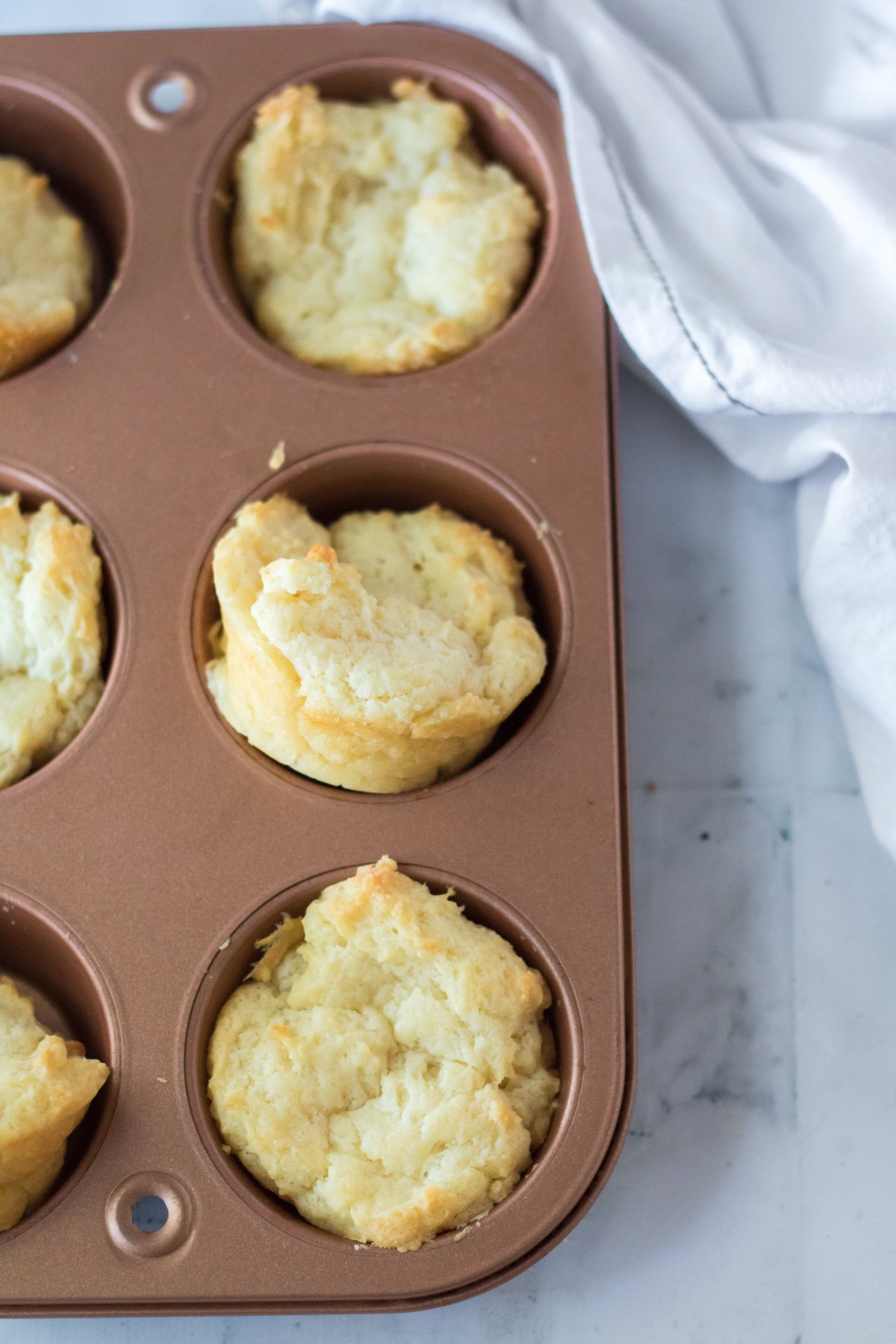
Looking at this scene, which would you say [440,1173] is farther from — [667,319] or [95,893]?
[667,319]

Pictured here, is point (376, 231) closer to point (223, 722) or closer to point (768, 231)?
point (768, 231)

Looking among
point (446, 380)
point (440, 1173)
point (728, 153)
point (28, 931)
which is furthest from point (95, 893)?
point (728, 153)

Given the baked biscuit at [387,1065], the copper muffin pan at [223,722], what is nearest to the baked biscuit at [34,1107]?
Result: the copper muffin pan at [223,722]

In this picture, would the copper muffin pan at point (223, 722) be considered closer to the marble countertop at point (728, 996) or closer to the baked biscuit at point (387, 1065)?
the baked biscuit at point (387, 1065)

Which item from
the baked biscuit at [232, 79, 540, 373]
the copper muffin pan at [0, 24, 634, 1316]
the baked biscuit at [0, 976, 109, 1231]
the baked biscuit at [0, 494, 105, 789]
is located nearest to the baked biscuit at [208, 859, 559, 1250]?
the copper muffin pan at [0, 24, 634, 1316]

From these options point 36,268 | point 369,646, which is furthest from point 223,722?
point 36,268

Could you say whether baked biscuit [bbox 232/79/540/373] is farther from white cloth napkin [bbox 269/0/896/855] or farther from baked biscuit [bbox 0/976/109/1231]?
baked biscuit [bbox 0/976/109/1231]
